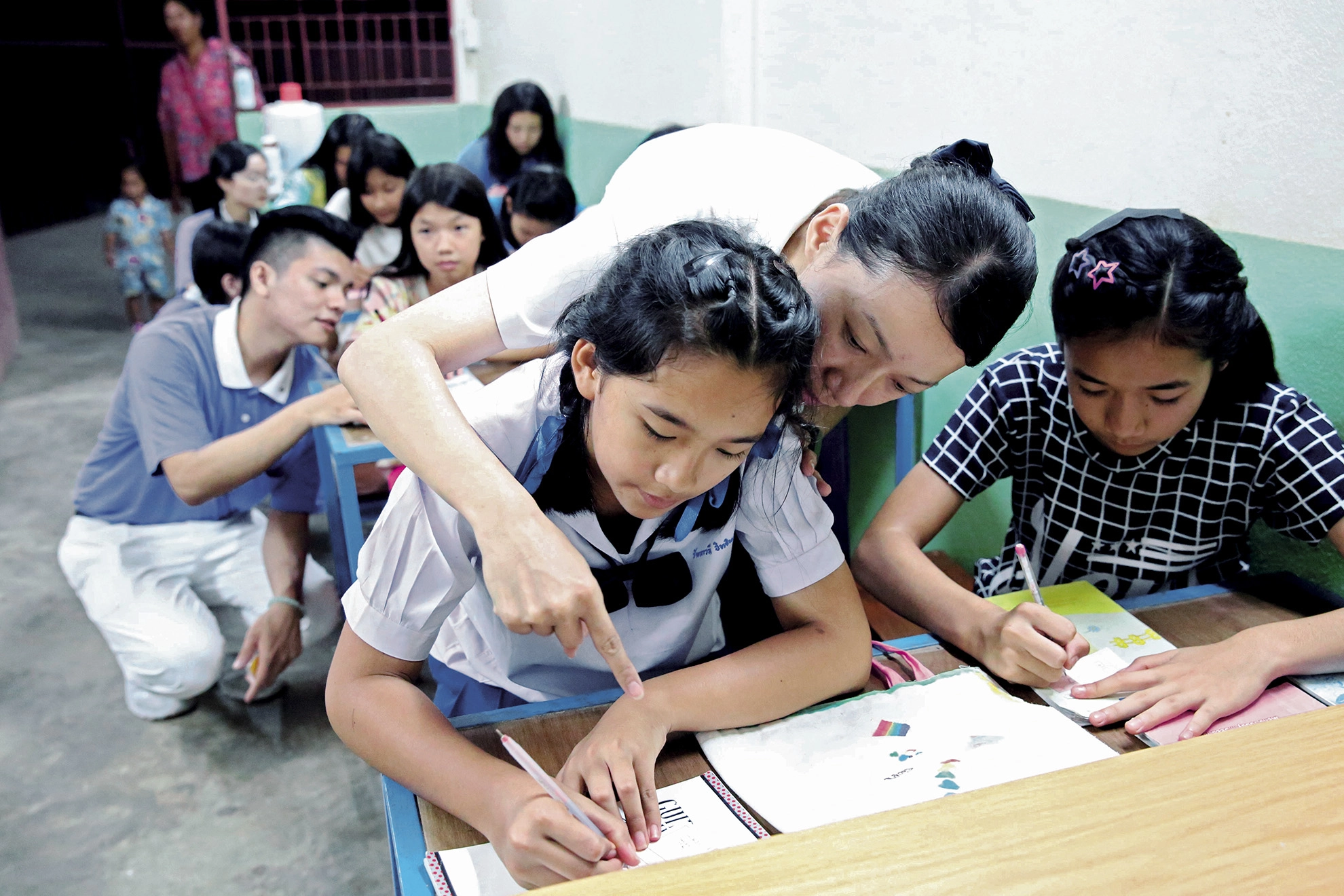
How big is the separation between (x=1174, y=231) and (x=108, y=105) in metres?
10.8

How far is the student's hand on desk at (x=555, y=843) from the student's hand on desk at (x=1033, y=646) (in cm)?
48

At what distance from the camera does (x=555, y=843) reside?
2.47ft

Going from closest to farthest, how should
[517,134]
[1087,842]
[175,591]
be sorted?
[1087,842], [175,591], [517,134]

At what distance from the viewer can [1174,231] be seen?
1186 mm

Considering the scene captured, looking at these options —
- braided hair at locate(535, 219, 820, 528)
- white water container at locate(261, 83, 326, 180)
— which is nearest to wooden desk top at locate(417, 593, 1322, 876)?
braided hair at locate(535, 219, 820, 528)

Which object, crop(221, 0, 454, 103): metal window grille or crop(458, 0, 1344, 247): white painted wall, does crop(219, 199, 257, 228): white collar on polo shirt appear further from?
crop(221, 0, 454, 103): metal window grille

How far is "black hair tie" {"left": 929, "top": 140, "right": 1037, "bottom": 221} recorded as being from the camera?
1059 mm

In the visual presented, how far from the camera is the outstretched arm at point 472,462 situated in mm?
770

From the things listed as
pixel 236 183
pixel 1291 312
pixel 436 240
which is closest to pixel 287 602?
pixel 436 240

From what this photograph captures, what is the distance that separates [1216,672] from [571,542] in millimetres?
655

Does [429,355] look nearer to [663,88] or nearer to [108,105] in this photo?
[663,88]

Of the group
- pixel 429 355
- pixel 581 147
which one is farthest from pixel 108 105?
pixel 429 355

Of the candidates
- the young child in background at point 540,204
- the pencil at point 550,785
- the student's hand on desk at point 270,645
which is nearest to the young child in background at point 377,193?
the young child in background at point 540,204

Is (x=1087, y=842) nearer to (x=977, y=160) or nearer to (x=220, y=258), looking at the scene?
(x=977, y=160)
